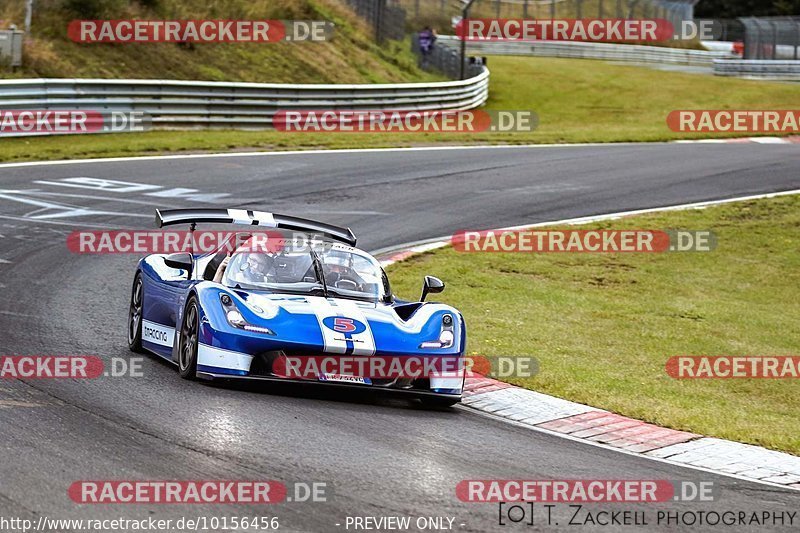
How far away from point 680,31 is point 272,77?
41659mm

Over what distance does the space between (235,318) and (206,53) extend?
25188 millimetres

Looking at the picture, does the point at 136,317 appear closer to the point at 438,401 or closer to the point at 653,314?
the point at 438,401

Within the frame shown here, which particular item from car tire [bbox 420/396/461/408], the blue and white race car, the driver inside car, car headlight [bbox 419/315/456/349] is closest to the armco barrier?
the blue and white race car

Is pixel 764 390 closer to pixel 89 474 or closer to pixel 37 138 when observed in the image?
pixel 89 474

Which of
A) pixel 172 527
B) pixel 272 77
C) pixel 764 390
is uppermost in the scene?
pixel 272 77

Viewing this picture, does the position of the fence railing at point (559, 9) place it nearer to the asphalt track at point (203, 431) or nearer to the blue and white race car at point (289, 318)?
the asphalt track at point (203, 431)

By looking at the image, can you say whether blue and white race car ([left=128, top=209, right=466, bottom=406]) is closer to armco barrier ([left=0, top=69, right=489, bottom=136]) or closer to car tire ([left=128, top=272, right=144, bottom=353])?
car tire ([left=128, top=272, right=144, bottom=353])

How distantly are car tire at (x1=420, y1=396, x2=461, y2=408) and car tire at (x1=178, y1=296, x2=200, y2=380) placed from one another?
1789mm

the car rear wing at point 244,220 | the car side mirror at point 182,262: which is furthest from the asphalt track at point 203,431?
the car rear wing at point 244,220

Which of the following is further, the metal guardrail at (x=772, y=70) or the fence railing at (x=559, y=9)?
the fence railing at (x=559, y=9)

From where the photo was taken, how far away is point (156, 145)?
24484 millimetres

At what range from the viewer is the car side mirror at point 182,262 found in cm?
1083

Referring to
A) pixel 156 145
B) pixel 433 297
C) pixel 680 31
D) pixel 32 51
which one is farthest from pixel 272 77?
pixel 680 31

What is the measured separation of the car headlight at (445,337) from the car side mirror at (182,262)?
2407 millimetres
